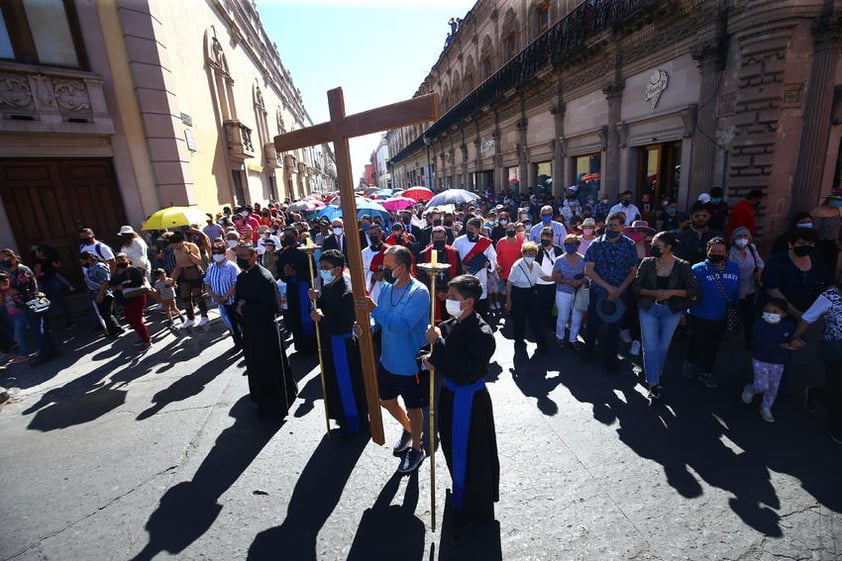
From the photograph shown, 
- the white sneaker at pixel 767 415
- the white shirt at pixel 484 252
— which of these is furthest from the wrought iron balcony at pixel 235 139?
the white sneaker at pixel 767 415

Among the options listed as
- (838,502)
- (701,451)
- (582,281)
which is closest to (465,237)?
(582,281)

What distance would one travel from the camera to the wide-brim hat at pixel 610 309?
484cm

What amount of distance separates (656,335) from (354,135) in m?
3.91

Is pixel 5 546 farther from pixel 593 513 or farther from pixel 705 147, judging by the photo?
pixel 705 147

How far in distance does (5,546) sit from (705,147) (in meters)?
12.0

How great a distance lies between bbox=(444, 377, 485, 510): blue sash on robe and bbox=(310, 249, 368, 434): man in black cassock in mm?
1387

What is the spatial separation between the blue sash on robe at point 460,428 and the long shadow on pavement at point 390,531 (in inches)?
15.4

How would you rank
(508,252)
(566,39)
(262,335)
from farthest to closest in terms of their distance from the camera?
(566,39)
(508,252)
(262,335)

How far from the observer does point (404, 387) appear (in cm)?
347

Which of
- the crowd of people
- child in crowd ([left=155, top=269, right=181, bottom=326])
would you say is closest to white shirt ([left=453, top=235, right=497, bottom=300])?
the crowd of people

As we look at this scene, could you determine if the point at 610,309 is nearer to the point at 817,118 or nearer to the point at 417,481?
the point at 417,481

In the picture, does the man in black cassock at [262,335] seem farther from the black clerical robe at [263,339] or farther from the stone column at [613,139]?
the stone column at [613,139]

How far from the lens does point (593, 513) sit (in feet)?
9.66

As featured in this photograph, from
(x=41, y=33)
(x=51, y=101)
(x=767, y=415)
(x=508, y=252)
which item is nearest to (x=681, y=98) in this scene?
(x=508, y=252)
